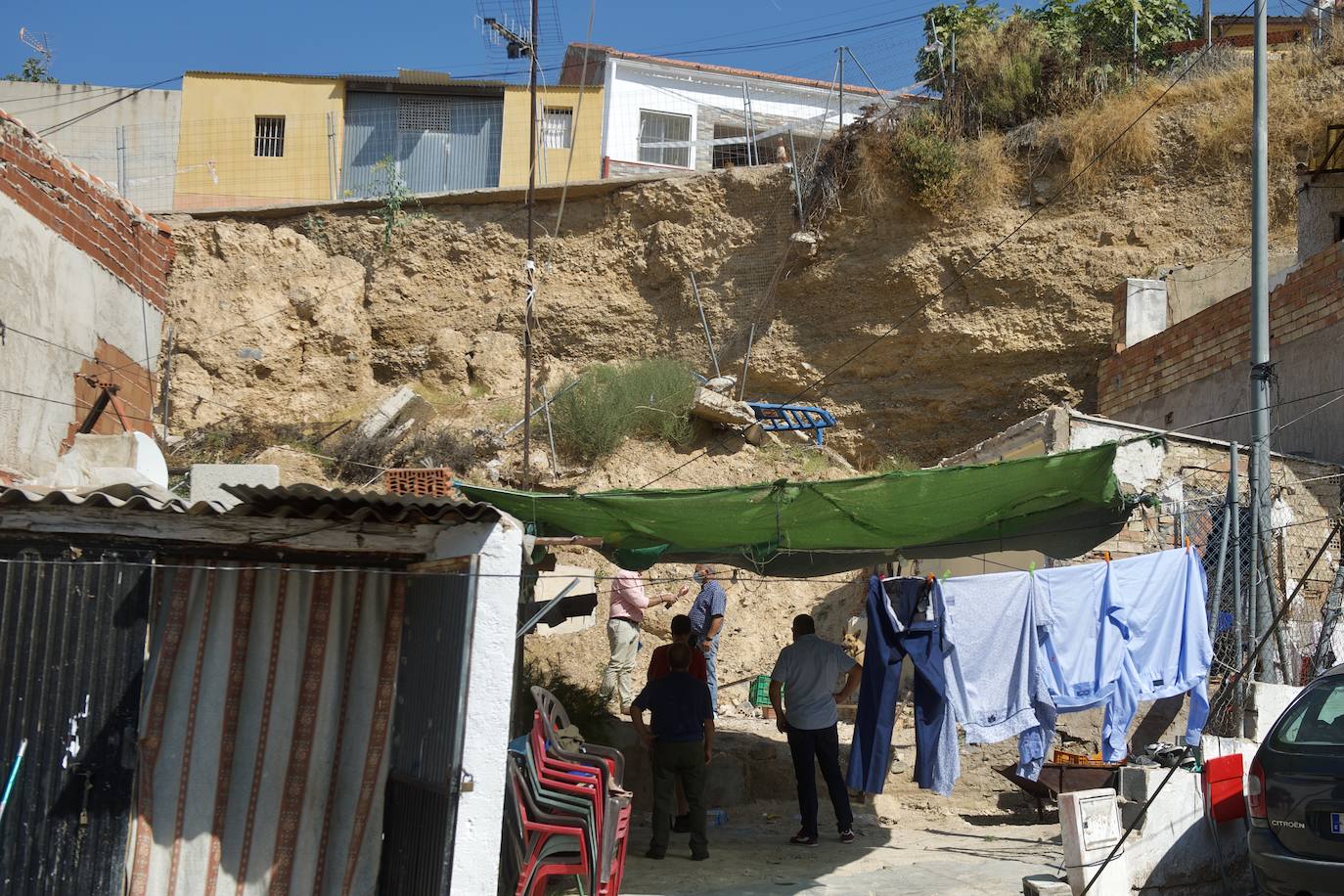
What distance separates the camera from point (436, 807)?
5.84 m

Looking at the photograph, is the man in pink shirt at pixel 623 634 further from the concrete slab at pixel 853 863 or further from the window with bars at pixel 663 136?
the window with bars at pixel 663 136

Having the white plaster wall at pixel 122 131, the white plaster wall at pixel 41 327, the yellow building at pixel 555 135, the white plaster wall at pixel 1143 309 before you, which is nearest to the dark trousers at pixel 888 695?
the white plaster wall at pixel 41 327

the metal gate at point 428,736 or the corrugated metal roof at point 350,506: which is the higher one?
the corrugated metal roof at point 350,506

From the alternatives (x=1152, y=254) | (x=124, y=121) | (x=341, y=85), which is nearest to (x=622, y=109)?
(x=341, y=85)

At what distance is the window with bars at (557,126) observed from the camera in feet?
89.5

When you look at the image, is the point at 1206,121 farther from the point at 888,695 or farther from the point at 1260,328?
the point at 888,695

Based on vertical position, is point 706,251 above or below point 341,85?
below

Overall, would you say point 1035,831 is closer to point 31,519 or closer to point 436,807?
point 436,807

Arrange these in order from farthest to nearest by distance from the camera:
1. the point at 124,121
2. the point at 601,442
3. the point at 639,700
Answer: the point at 124,121 < the point at 601,442 < the point at 639,700

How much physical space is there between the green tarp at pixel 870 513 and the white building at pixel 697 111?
2021 cm

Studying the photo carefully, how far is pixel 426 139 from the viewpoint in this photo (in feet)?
88.9

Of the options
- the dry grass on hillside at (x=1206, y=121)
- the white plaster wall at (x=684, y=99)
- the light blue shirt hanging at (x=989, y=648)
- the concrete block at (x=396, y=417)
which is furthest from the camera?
the white plaster wall at (x=684, y=99)

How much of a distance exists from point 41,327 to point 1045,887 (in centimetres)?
843

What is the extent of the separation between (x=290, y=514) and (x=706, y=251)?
17.0 m
